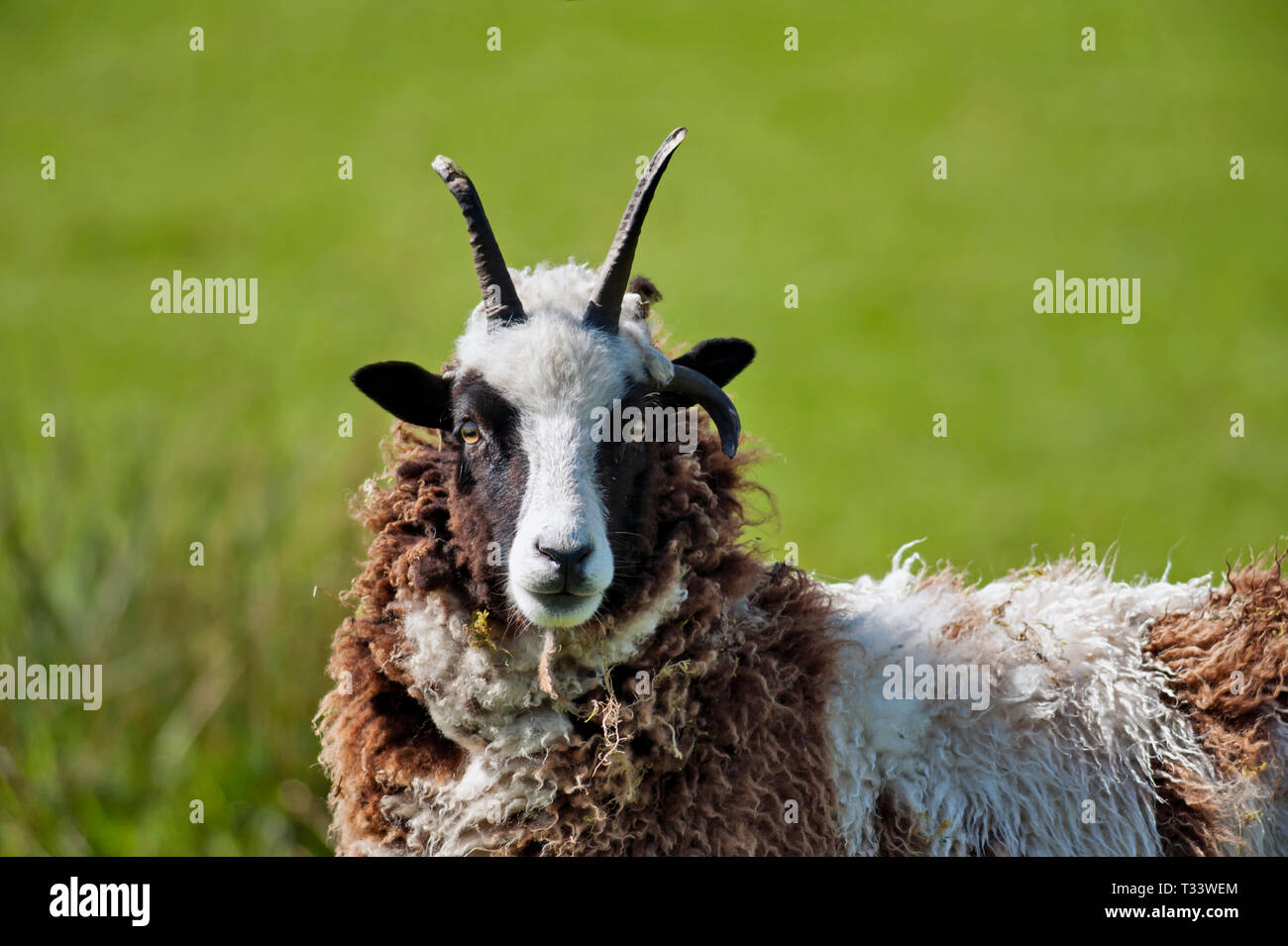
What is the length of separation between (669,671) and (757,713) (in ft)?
1.24

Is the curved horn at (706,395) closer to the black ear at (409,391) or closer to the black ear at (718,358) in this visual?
the black ear at (718,358)

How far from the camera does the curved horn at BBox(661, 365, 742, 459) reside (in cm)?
457

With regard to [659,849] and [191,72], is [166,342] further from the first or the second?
[659,849]

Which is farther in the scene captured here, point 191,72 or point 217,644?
point 191,72

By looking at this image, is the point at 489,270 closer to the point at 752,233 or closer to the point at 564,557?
the point at 564,557

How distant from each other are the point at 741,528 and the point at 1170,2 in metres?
40.6

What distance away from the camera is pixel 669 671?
14.4 ft

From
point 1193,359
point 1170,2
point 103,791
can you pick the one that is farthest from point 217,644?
point 1170,2

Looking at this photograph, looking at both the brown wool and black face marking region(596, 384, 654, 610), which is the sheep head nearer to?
black face marking region(596, 384, 654, 610)

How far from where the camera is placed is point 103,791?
8.22 metres

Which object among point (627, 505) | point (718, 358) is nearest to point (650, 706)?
point (627, 505)

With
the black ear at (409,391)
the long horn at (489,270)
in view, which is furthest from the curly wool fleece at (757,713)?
the long horn at (489,270)

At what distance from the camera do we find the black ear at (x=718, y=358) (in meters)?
4.88

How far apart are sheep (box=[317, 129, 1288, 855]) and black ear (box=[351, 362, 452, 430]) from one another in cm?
1
